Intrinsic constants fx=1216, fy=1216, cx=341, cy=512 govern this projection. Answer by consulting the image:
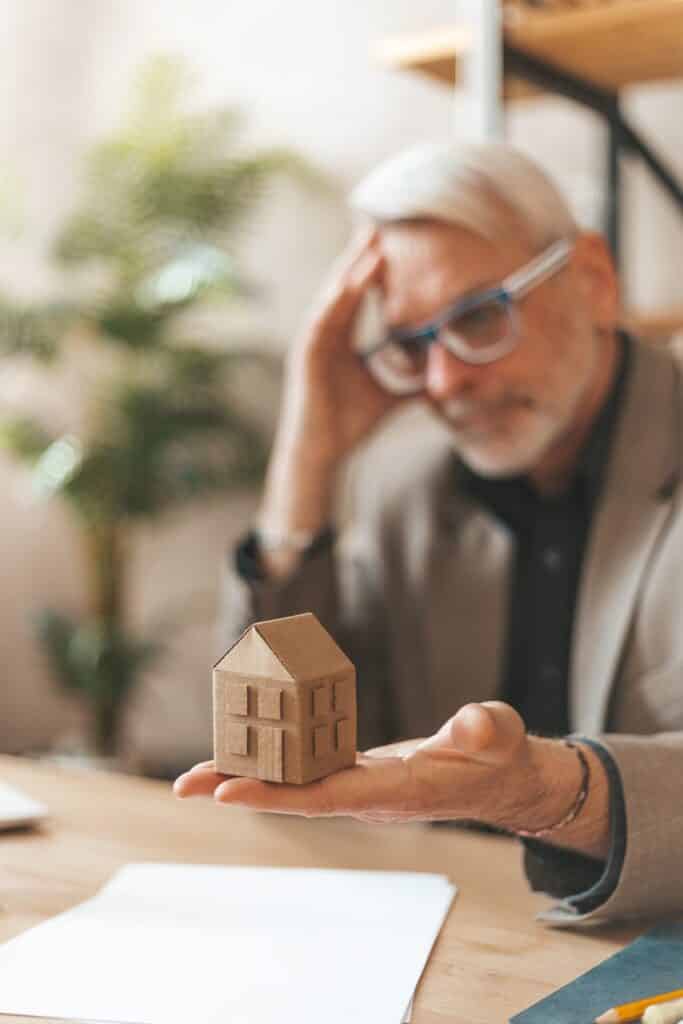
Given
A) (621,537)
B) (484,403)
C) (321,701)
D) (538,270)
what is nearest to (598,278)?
(538,270)

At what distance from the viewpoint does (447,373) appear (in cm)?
151

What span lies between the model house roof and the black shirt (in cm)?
85

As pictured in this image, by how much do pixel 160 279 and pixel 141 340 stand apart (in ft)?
0.57

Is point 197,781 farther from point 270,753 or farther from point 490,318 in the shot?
point 490,318

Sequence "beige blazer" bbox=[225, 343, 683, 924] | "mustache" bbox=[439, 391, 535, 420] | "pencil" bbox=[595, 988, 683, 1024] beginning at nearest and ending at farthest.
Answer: "pencil" bbox=[595, 988, 683, 1024], "beige blazer" bbox=[225, 343, 683, 924], "mustache" bbox=[439, 391, 535, 420]

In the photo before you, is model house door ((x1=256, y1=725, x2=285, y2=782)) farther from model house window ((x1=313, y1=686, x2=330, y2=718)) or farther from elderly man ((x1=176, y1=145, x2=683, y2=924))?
elderly man ((x1=176, y1=145, x2=683, y2=924))

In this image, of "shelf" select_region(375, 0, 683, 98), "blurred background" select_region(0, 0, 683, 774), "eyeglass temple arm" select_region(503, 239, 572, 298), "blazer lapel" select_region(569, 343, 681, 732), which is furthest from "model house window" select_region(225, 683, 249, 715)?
"blurred background" select_region(0, 0, 683, 774)

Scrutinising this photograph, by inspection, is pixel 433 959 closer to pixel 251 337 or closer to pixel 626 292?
pixel 626 292

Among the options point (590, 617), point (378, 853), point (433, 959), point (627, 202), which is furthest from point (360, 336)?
point (433, 959)

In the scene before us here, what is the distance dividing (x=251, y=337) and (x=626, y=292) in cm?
119

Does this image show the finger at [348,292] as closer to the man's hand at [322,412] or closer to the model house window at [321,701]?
the man's hand at [322,412]

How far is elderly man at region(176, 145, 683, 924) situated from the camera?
1.45 metres

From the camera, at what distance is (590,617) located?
1.46m

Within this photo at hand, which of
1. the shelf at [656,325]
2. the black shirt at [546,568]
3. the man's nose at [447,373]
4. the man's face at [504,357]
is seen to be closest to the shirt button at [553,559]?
the black shirt at [546,568]
